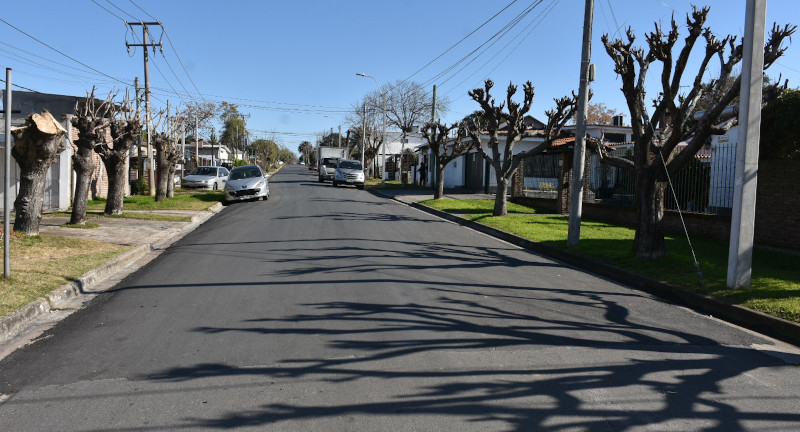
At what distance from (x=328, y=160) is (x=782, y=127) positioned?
3628 cm

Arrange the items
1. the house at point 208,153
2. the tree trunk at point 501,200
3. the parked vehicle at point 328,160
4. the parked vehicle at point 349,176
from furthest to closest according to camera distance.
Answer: the house at point 208,153
the parked vehicle at point 328,160
the parked vehicle at point 349,176
the tree trunk at point 501,200

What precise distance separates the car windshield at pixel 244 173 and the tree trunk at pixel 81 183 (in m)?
10.6

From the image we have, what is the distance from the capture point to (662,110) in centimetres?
1164

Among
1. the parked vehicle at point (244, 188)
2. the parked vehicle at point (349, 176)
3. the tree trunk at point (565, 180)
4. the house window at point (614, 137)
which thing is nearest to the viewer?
the tree trunk at point (565, 180)

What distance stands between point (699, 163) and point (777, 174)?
11.5 feet

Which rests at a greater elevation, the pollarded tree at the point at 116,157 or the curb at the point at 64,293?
the pollarded tree at the point at 116,157

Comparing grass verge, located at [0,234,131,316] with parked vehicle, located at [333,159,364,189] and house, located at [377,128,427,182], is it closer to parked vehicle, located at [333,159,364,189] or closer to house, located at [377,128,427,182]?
parked vehicle, located at [333,159,364,189]

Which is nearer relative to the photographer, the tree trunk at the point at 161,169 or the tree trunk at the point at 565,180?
the tree trunk at the point at 565,180

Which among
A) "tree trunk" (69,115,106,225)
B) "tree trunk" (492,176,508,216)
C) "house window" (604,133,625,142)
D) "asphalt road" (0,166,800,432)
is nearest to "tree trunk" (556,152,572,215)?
"tree trunk" (492,176,508,216)

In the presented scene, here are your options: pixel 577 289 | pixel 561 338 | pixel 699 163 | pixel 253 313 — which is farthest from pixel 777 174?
pixel 253 313

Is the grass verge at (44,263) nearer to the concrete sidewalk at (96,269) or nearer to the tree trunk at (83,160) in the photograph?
the concrete sidewalk at (96,269)

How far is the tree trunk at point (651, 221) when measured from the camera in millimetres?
11047

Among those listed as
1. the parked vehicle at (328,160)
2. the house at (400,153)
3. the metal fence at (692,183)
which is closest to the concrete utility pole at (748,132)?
the metal fence at (692,183)

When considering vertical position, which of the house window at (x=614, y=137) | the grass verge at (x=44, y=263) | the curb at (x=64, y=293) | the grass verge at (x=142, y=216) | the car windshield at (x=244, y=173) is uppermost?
the house window at (x=614, y=137)
